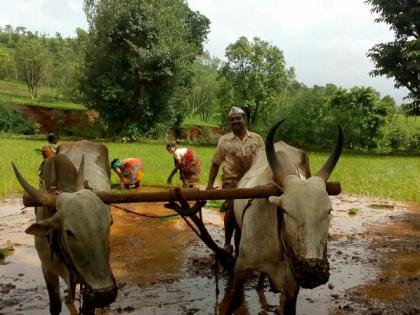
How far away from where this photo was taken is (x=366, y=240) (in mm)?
9250

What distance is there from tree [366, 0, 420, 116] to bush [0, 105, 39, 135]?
3170 cm

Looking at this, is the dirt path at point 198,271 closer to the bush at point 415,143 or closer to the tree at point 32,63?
the bush at point 415,143

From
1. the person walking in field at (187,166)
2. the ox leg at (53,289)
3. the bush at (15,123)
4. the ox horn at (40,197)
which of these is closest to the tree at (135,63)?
the bush at (15,123)

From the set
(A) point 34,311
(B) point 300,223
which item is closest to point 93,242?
(B) point 300,223

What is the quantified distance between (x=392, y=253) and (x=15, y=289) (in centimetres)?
611

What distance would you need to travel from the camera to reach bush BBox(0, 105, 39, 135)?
43.8 m

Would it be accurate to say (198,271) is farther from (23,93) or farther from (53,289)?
(23,93)

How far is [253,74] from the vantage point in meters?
46.9

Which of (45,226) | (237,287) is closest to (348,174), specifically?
(237,287)

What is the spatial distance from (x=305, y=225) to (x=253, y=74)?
44.4 meters

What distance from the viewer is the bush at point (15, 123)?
1726 inches

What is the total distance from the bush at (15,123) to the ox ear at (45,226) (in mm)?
43275

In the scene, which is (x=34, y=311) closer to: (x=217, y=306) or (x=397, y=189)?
(x=217, y=306)

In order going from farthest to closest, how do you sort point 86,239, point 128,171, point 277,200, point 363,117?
point 363,117 < point 128,171 < point 277,200 < point 86,239
